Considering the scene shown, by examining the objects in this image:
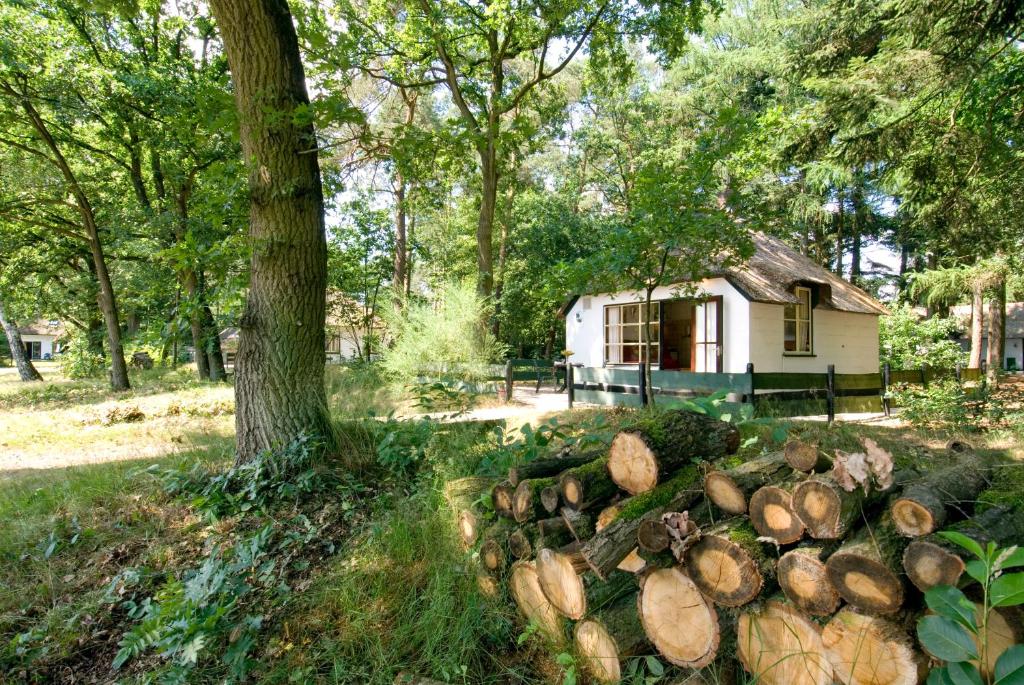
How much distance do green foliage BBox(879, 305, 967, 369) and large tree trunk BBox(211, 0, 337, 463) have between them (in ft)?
43.8

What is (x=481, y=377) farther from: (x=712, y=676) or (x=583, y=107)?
(x=583, y=107)

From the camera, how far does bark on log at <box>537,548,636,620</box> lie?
6.90 feet

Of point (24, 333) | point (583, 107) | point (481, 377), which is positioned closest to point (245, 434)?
point (481, 377)

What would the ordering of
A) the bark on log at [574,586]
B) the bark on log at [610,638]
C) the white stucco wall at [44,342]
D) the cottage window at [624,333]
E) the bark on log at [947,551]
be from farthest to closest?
the white stucco wall at [44,342]
the cottage window at [624,333]
the bark on log at [574,586]
the bark on log at [610,638]
the bark on log at [947,551]

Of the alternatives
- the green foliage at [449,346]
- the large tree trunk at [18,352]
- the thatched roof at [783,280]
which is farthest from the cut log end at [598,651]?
the large tree trunk at [18,352]

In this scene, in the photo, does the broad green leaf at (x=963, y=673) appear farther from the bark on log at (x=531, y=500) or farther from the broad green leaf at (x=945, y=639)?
the bark on log at (x=531, y=500)

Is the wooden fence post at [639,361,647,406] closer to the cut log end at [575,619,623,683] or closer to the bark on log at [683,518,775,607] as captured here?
the cut log end at [575,619,623,683]

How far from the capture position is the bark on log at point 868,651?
4.81 feet

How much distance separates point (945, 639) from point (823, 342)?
13336mm

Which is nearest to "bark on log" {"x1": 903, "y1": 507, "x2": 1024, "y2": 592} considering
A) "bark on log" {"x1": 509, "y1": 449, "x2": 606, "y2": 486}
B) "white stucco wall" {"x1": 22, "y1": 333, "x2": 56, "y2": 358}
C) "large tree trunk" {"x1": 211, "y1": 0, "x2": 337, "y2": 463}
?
"bark on log" {"x1": 509, "y1": 449, "x2": 606, "y2": 486}

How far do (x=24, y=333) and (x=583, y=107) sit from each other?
55.6 m

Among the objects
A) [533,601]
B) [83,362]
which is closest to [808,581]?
[533,601]

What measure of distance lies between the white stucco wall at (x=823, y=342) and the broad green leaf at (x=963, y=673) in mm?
10764

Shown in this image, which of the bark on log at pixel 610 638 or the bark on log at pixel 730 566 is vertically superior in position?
the bark on log at pixel 730 566
